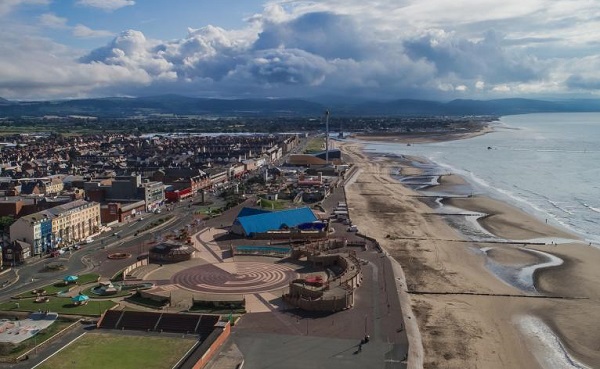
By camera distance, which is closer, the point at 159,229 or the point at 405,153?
the point at 159,229

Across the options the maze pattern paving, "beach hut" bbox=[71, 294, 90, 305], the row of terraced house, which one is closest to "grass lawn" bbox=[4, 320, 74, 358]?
"beach hut" bbox=[71, 294, 90, 305]

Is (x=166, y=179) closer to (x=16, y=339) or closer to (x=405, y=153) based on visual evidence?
(x=16, y=339)

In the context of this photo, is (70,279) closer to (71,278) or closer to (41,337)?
(71,278)

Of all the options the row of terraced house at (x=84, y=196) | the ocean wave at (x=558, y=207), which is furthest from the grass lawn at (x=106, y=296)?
the ocean wave at (x=558, y=207)

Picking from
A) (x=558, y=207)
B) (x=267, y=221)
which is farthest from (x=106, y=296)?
(x=558, y=207)

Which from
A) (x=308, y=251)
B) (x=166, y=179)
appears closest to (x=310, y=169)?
(x=166, y=179)

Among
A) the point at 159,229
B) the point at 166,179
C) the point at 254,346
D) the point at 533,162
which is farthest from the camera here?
the point at 533,162

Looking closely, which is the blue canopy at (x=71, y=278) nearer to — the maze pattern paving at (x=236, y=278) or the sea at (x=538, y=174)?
the maze pattern paving at (x=236, y=278)
